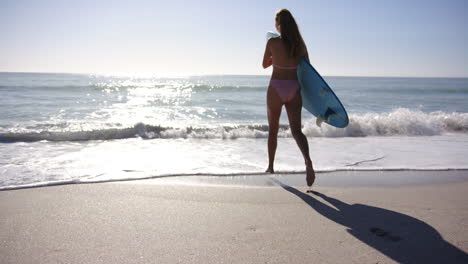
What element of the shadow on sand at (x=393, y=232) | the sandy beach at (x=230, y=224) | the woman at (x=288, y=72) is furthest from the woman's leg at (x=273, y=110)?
the shadow on sand at (x=393, y=232)

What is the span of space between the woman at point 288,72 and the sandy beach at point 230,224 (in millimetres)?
550

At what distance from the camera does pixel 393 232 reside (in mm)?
2447

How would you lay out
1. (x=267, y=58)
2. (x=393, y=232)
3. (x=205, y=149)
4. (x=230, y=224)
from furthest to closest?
(x=205, y=149) → (x=267, y=58) → (x=230, y=224) → (x=393, y=232)

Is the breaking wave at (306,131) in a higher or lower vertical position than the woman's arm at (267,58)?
lower

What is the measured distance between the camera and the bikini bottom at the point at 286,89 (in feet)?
11.6

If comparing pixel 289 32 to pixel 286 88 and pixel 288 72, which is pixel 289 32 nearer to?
pixel 288 72

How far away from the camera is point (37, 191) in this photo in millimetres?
3367

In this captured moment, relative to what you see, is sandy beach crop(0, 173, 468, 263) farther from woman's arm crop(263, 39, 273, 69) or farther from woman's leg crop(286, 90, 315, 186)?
woman's arm crop(263, 39, 273, 69)

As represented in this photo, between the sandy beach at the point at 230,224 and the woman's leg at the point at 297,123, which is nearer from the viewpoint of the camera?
the sandy beach at the point at 230,224

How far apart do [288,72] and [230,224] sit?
5.64ft

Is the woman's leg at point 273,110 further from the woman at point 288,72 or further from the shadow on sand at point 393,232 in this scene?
the shadow on sand at point 393,232

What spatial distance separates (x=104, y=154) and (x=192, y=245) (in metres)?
3.60

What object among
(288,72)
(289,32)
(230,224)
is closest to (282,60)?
(288,72)

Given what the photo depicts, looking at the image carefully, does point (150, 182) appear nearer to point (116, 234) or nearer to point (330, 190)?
point (116, 234)
